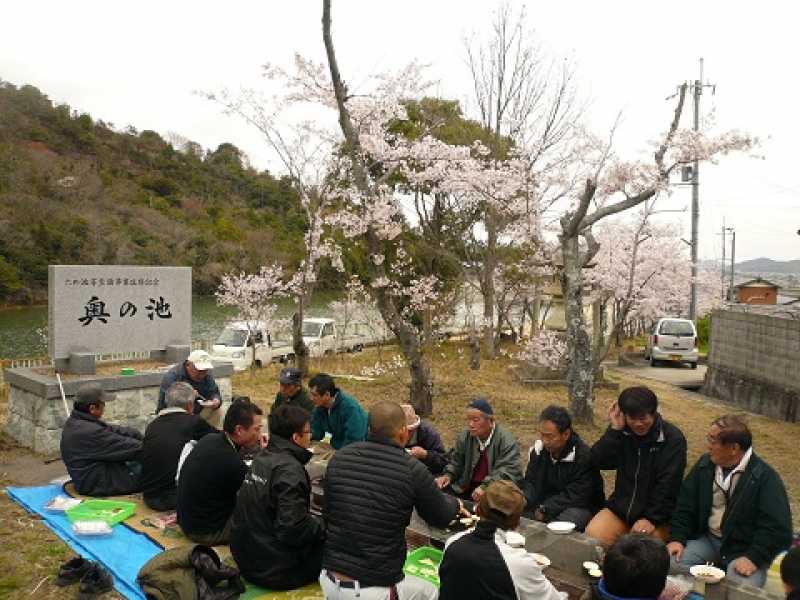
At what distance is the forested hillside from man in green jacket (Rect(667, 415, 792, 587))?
79.4 feet

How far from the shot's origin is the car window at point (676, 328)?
22.0 metres

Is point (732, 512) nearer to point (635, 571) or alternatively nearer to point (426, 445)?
point (635, 571)

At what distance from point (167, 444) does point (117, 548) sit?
90cm

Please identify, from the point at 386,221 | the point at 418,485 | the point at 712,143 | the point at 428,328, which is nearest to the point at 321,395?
the point at 418,485

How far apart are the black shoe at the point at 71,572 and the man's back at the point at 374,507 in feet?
6.36

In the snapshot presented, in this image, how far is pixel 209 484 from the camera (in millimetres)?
4371

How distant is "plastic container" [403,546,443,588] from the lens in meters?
3.91

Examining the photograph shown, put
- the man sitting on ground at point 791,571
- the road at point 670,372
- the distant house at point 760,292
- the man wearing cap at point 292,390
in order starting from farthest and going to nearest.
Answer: the distant house at point 760,292, the road at point 670,372, the man wearing cap at point 292,390, the man sitting on ground at point 791,571

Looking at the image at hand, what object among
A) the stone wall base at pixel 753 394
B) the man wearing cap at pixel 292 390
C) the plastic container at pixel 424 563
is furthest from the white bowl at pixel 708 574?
the stone wall base at pixel 753 394

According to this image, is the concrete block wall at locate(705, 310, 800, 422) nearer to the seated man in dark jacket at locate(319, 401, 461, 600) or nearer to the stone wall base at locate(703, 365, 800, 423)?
the stone wall base at locate(703, 365, 800, 423)

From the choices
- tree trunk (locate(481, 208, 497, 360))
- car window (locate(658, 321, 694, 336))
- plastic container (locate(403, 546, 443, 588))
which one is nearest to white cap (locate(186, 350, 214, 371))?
plastic container (locate(403, 546, 443, 588))

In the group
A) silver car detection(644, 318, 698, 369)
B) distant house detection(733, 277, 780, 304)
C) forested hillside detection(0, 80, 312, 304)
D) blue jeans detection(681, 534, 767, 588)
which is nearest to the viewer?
blue jeans detection(681, 534, 767, 588)

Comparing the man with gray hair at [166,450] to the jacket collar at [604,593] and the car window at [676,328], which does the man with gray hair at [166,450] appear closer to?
the jacket collar at [604,593]

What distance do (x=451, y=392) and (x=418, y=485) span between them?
10303 mm
